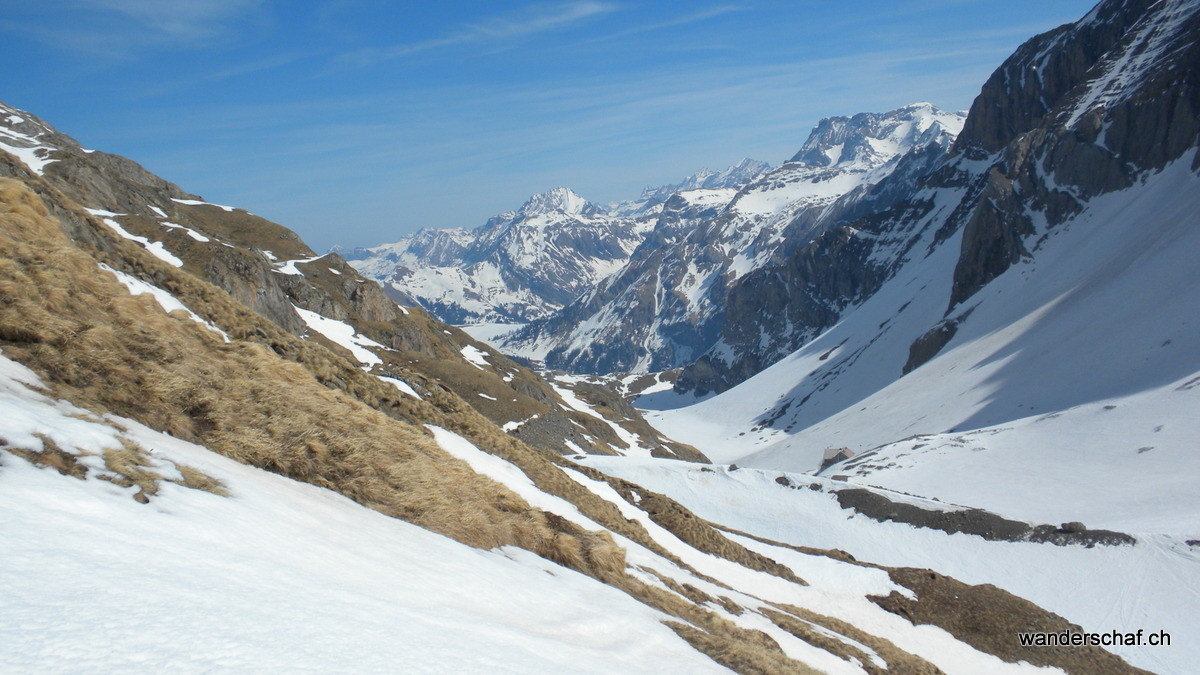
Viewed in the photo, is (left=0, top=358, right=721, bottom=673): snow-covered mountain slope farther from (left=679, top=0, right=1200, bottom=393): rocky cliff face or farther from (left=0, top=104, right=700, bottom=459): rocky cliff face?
(left=679, top=0, right=1200, bottom=393): rocky cliff face

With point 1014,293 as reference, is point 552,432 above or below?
below

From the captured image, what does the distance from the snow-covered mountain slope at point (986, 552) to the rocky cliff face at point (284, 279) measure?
56.3ft

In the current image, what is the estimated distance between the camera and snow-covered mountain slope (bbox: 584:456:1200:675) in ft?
86.5

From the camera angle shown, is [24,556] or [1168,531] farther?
[1168,531]

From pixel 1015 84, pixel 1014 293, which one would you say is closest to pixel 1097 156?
pixel 1014 293

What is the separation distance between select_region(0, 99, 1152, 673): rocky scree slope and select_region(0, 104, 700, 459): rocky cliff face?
25.3 feet

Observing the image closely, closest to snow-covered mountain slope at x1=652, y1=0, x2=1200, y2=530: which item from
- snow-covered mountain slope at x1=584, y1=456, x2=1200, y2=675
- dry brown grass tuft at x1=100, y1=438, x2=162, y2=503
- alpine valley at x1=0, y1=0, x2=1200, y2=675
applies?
alpine valley at x1=0, y1=0, x2=1200, y2=675

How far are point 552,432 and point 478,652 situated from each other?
58833 millimetres

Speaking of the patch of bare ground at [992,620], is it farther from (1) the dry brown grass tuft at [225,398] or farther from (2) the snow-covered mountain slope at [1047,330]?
(1) the dry brown grass tuft at [225,398]

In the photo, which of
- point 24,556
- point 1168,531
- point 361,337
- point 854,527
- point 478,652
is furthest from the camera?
point 361,337

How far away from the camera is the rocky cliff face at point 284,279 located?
51438 mm

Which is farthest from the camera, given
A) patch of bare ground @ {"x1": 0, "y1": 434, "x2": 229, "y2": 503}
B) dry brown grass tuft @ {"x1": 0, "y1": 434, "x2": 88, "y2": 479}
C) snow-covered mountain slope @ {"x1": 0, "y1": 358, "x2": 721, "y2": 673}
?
patch of bare ground @ {"x1": 0, "y1": 434, "x2": 229, "y2": 503}

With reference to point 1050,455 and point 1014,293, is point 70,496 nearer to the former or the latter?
point 1050,455

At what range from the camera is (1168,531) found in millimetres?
31562
